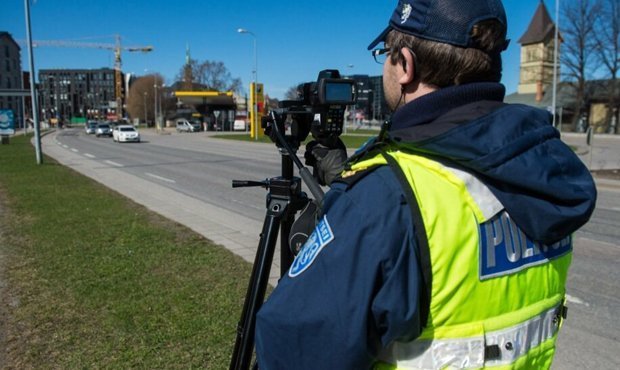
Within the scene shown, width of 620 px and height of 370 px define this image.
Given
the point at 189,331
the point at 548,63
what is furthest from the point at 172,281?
the point at 548,63

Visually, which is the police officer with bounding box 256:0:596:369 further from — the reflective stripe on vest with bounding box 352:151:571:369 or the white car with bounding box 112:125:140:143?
the white car with bounding box 112:125:140:143

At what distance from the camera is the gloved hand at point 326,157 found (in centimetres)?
172

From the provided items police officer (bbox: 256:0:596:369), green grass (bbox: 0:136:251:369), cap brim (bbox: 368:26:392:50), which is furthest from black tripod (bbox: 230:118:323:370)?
green grass (bbox: 0:136:251:369)

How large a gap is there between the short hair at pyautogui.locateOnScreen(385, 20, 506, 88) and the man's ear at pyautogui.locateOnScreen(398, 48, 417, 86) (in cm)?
1

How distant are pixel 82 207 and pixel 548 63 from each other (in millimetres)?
83361

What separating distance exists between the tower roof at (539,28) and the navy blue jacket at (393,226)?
8907 centimetres

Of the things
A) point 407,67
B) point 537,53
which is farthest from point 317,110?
point 537,53

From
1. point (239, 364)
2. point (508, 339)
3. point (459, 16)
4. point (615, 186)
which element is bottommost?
point (615, 186)

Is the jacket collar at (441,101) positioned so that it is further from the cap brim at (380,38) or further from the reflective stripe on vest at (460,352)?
the reflective stripe on vest at (460,352)

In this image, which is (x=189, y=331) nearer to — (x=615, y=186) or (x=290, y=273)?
(x=290, y=273)

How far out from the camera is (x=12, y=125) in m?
32.5

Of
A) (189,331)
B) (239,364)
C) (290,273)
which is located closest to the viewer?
(290,273)

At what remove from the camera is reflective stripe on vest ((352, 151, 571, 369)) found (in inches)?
44.3

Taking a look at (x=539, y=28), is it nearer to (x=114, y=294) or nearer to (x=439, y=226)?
(x=114, y=294)
